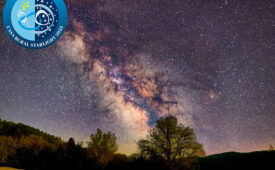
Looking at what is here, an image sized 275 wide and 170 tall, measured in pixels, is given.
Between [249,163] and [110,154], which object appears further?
[249,163]

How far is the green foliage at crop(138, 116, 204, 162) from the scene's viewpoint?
26891 millimetres

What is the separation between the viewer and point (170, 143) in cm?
2800

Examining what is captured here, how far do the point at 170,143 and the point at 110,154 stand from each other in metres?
9.30

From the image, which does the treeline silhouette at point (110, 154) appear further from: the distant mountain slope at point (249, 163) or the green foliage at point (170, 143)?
the distant mountain slope at point (249, 163)

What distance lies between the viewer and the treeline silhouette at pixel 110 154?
18.9m

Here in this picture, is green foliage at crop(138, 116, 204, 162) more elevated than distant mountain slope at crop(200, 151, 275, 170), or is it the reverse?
green foliage at crop(138, 116, 204, 162)

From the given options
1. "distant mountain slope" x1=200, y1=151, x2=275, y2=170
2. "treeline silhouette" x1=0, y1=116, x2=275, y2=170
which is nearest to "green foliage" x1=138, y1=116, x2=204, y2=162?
"treeline silhouette" x1=0, y1=116, x2=275, y2=170

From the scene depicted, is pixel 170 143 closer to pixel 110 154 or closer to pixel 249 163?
pixel 110 154

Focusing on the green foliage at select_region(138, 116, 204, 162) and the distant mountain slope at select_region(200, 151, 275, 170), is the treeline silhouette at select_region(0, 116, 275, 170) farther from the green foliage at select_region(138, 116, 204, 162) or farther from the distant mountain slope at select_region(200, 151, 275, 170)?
the distant mountain slope at select_region(200, 151, 275, 170)

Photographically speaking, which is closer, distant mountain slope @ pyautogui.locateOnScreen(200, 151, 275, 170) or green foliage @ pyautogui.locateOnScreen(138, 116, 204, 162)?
green foliage @ pyautogui.locateOnScreen(138, 116, 204, 162)

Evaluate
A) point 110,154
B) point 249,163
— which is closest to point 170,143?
point 110,154

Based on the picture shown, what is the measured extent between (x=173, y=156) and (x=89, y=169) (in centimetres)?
1333

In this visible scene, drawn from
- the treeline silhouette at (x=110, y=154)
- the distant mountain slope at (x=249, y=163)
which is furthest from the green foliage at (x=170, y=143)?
the distant mountain slope at (x=249, y=163)

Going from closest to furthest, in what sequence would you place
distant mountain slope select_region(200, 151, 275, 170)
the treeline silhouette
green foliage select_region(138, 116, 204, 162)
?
the treeline silhouette → green foliage select_region(138, 116, 204, 162) → distant mountain slope select_region(200, 151, 275, 170)
